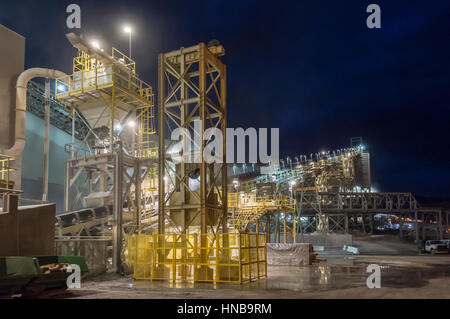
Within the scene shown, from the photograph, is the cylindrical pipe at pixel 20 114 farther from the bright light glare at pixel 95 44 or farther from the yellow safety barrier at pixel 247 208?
the yellow safety barrier at pixel 247 208

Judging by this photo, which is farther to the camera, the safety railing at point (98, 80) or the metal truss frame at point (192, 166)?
the safety railing at point (98, 80)

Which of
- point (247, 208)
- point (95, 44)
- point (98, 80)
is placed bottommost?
point (247, 208)

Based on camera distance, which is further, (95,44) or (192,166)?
(95,44)

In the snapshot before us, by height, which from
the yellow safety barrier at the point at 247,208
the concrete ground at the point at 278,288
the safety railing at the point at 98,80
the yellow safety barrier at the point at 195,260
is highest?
the safety railing at the point at 98,80

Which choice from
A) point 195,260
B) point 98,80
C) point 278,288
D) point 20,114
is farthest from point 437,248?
point 20,114

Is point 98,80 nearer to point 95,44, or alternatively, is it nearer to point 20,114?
point 95,44

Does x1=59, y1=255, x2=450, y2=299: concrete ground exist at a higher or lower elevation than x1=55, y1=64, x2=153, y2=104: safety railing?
lower

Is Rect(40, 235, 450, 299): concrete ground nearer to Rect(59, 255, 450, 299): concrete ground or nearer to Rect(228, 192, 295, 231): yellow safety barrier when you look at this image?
Rect(59, 255, 450, 299): concrete ground

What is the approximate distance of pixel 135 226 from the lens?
22.8m

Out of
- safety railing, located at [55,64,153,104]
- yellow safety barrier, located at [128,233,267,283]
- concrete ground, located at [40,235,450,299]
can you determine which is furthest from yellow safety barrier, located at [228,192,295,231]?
yellow safety barrier, located at [128,233,267,283]

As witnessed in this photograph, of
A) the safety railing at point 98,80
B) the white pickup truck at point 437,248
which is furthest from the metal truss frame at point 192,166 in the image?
the white pickup truck at point 437,248

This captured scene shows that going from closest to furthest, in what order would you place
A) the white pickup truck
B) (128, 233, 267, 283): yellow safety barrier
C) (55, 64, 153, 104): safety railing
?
(128, 233, 267, 283): yellow safety barrier → (55, 64, 153, 104): safety railing → the white pickup truck

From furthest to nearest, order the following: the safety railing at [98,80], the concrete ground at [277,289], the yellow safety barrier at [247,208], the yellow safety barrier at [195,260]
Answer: the yellow safety barrier at [247,208] < the safety railing at [98,80] < the yellow safety barrier at [195,260] < the concrete ground at [277,289]

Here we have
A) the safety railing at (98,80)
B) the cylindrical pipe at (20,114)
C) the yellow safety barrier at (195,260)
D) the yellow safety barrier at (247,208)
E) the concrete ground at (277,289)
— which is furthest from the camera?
the yellow safety barrier at (247,208)
